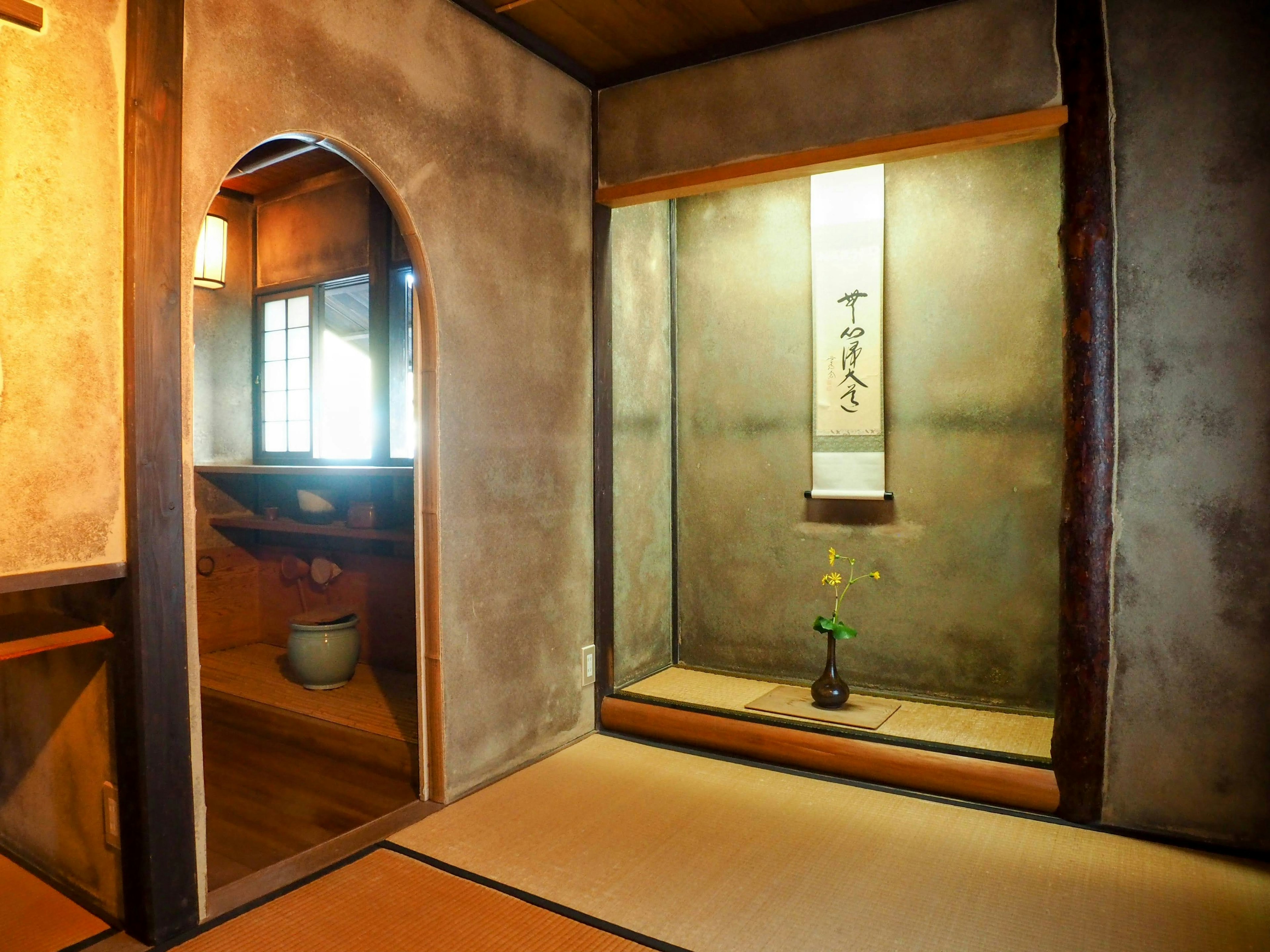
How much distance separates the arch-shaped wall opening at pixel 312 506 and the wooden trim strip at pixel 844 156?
1.16m

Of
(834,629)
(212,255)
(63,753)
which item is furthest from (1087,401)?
(212,255)

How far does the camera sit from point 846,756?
124 inches

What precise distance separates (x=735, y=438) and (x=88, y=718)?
9.86 feet

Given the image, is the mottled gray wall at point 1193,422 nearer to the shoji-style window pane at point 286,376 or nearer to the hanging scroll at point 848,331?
the hanging scroll at point 848,331

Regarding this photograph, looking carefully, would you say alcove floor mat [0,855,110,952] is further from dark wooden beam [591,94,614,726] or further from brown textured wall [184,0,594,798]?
dark wooden beam [591,94,614,726]

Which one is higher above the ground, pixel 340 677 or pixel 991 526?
pixel 991 526

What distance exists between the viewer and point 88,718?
2.20m

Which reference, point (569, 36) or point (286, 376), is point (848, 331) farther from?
point (286, 376)

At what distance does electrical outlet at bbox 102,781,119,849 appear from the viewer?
6.99 feet

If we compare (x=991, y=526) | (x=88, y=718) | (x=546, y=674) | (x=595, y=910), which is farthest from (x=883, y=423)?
(x=88, y=718)

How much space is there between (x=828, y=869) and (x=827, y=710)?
1148 millimetres

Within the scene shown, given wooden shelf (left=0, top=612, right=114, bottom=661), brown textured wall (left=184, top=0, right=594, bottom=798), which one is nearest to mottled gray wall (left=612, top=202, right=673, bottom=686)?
brown textured wall (left=184, top=0, right=594, bottom=798)

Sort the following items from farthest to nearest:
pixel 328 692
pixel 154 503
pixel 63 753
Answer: pixel 328 692, pixel 63 753, pixel 154 503

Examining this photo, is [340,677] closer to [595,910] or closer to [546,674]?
[546,674]
